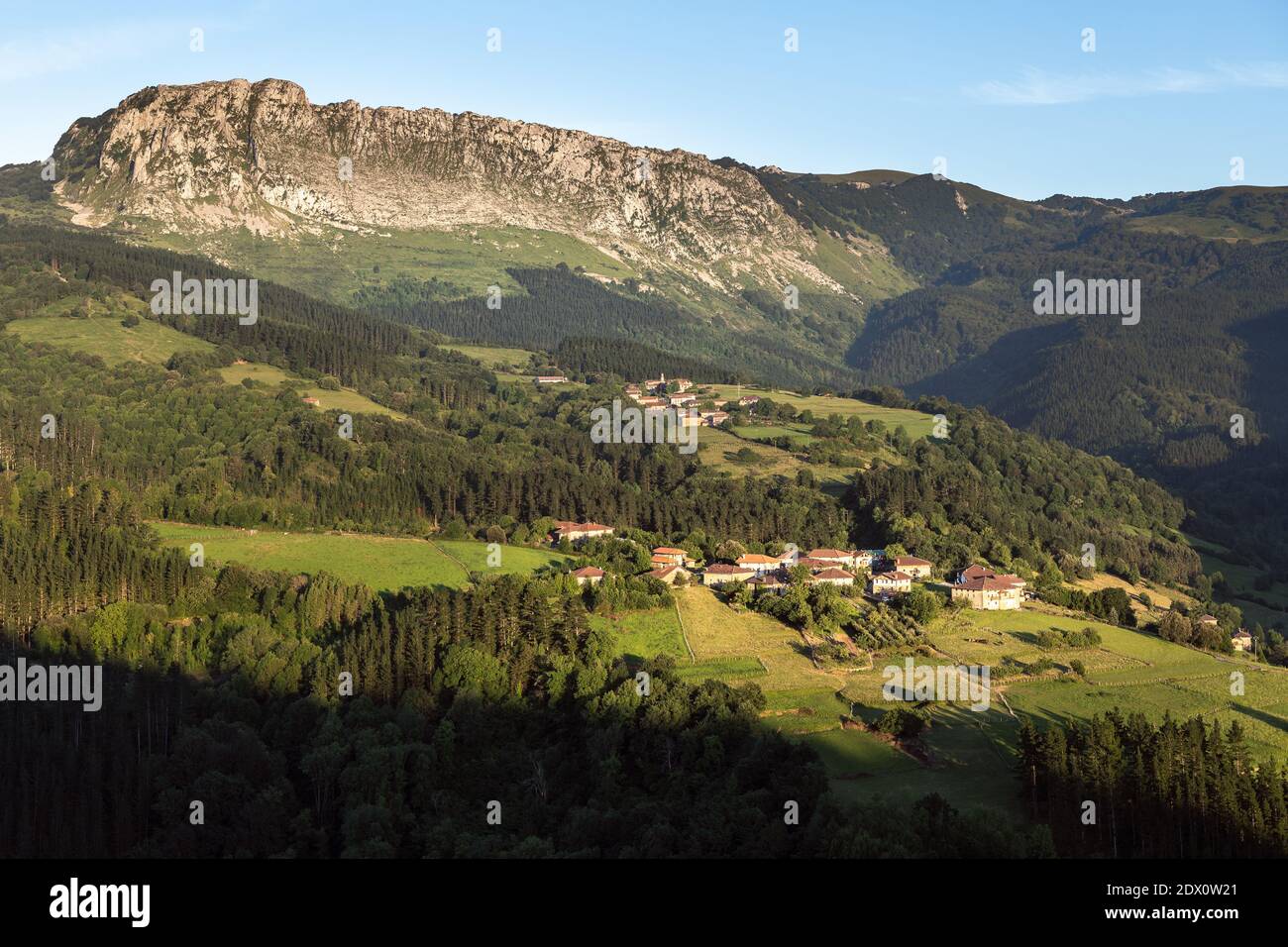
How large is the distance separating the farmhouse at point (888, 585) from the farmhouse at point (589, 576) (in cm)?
2193

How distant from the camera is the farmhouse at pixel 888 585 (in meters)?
94.7

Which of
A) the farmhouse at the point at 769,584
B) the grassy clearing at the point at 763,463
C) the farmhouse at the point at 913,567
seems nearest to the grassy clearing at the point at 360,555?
the farmhouse at the point at 769,584

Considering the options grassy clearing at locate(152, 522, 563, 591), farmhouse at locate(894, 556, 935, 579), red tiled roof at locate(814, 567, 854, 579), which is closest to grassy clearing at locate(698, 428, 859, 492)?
farmhouse at locate(894, 556, 935, 579)

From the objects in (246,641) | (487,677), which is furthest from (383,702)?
(246,641)

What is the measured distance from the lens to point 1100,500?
163625 mm

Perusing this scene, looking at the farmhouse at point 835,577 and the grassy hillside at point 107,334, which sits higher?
the grassy hillside at point 107,334

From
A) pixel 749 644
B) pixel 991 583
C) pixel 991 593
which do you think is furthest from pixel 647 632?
pixel 991 583

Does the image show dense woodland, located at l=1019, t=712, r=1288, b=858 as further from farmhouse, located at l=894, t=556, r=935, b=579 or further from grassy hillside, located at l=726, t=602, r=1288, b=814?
farmhouse, located at l=894, t=556, r=935, b=579

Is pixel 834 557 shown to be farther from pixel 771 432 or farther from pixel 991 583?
Result: pixel 771 432

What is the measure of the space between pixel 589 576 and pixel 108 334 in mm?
112912

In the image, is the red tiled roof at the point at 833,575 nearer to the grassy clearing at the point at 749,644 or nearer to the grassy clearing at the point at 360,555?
the grassy clearing at the point at 749,644

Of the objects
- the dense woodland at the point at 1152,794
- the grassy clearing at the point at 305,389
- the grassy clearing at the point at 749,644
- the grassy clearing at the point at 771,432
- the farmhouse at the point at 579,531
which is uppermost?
the grassy clearing at the point at 305,389

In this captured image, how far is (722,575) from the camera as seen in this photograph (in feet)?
318
